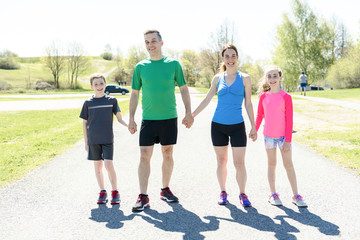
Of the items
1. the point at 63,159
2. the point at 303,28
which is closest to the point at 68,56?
the point at 303,28

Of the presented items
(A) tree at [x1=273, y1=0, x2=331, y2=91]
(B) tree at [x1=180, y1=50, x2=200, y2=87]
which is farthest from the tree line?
(B) tree at [x1=180, y1=50, x2=200, y2=87]

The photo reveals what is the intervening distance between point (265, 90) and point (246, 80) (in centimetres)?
42

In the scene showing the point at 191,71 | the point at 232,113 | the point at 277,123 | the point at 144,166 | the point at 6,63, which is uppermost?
the point at 6,63

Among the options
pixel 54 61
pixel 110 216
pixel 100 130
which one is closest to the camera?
pixel 110 216

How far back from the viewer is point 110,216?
11.2 feet

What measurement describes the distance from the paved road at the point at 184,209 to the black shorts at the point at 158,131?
75cm

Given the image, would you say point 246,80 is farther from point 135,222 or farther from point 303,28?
point 303,28

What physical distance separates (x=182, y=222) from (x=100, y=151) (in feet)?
4.78

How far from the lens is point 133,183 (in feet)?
15.1

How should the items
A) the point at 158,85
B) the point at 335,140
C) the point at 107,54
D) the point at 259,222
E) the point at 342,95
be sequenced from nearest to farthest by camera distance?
the point at 259,222, the point at 158,85, the point at 335,140, the point at 342,95, the point at 107,54

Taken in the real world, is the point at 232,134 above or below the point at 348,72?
below

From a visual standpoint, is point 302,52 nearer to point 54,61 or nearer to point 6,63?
point 54,61

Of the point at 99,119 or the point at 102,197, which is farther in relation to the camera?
the point at 99,119

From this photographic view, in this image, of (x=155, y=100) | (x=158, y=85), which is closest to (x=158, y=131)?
(x=155, y=100)
